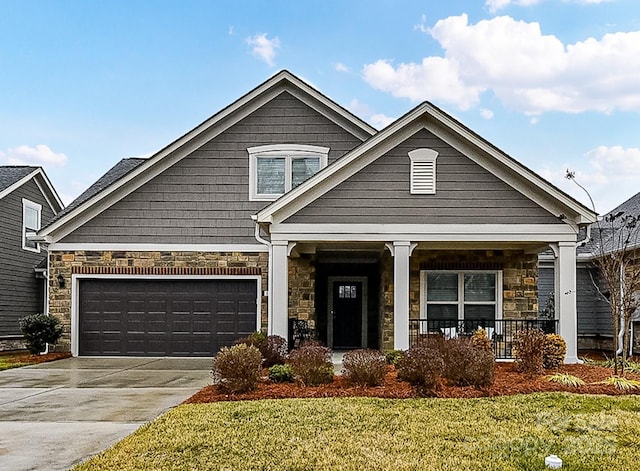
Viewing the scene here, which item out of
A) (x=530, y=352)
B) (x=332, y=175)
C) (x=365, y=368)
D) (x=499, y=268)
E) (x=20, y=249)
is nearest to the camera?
(x=365, y=368)

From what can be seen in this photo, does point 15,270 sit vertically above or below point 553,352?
above

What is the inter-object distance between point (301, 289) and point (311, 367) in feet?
22.3

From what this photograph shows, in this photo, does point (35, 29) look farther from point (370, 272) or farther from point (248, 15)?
point (370, 272)

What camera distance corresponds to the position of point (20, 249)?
74.6 ft

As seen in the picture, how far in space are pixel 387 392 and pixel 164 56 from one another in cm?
1460

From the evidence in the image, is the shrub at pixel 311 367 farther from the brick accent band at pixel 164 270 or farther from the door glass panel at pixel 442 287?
the brick accent band at pixel 164 270

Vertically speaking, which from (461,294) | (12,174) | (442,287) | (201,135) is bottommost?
(461,294)

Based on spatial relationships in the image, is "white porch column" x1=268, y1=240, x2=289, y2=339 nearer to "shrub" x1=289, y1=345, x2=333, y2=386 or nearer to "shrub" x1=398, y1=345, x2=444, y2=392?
"shrub" x1=289, y1=345, x2=333, y2=386

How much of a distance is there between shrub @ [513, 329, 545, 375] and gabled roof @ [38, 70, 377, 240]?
7.35m

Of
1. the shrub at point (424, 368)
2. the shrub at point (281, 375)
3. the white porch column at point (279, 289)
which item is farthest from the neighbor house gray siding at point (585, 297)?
the shrub at point (281, 375)

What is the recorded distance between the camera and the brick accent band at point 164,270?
17.7m

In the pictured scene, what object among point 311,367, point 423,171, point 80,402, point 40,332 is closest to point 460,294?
point 423,171

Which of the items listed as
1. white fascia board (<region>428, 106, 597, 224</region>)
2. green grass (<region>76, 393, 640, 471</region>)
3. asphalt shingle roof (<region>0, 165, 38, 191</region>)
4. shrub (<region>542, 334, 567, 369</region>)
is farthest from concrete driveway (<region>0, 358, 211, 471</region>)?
asphalt shingle roof (<region>0, 165, 38, 191</region>)

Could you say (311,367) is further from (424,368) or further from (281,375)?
(424,368)
